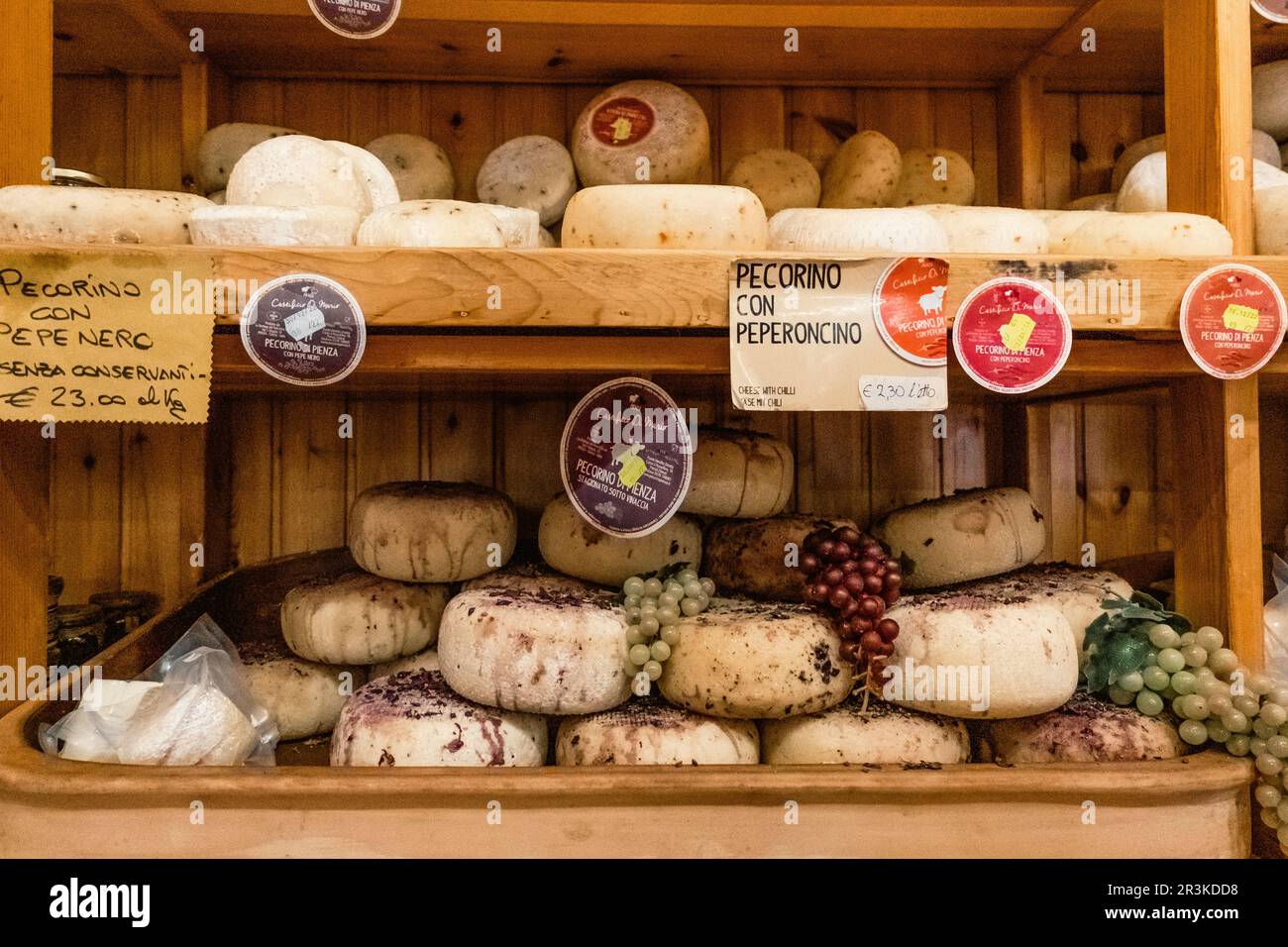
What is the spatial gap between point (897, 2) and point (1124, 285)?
70 centimetres

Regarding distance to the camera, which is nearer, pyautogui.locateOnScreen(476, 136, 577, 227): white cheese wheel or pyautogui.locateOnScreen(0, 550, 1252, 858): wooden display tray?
pyautogui.locateOnScreen(0, 550, 1252, 858): wooden display tray

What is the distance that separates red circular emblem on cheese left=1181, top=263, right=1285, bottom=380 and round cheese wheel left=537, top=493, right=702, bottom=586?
28.1 inches

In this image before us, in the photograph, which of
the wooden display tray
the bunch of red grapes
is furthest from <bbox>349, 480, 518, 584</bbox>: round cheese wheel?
the bunch of red grapes

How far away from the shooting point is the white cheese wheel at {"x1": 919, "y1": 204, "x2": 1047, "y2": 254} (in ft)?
3.38

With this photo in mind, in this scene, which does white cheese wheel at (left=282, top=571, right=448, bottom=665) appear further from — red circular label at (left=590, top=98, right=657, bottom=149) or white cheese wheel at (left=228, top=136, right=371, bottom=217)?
red circular label at (left=590, top=98, right=657, bottom=149)

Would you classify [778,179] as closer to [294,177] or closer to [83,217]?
[294,177]

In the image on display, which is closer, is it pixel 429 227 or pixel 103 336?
pixel 103 336

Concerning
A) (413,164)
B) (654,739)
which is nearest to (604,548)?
(654,739)

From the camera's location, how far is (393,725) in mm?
947

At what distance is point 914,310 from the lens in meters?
0.86

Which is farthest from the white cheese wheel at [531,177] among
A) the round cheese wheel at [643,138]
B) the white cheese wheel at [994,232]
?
the white cheese wheel at [994,232]

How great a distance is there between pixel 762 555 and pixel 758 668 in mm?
276
